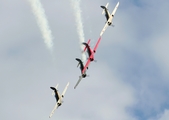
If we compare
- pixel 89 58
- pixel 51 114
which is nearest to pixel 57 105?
pixel 51 114

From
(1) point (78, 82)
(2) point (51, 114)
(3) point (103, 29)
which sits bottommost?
(2) point (51, 114)

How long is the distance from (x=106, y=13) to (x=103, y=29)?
152 inches

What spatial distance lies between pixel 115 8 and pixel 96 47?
34.1ft

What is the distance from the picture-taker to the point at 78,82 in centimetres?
13875

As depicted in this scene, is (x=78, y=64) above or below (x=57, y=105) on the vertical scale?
above

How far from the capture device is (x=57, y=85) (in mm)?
138375

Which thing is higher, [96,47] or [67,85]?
[96,47]

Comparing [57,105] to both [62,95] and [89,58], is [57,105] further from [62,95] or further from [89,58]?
[89,58]

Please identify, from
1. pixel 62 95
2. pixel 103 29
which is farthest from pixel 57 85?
pixel 103 29

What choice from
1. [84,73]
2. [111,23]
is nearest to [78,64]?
[84,73]

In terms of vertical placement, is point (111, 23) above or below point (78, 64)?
above

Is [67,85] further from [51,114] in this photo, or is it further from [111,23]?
[111,23]

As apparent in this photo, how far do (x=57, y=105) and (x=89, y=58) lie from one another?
1234 centimetres

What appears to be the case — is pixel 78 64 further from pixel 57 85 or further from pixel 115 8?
pixel 115 8
